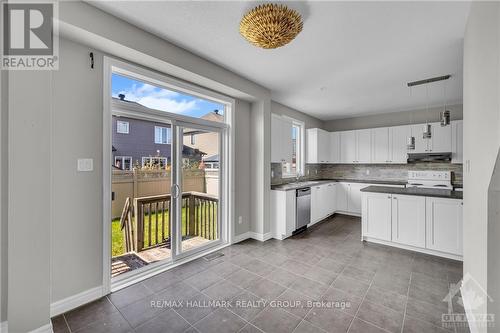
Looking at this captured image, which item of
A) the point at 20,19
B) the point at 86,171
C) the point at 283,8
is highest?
the point at 283,8

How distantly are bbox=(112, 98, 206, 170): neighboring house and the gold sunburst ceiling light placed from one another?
5.31ft

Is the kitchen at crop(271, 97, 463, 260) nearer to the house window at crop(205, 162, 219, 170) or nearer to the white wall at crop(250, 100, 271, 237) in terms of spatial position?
the white wall at crop(250, 100, 271, 237)

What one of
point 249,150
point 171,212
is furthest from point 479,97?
point 171,212

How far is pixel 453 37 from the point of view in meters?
2.33

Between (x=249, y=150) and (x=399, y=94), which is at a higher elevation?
(x=399, y=94)

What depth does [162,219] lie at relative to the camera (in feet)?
9.75

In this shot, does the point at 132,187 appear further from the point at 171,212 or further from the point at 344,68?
the point at 344,68

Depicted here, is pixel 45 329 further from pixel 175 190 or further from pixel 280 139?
pixel 280 139

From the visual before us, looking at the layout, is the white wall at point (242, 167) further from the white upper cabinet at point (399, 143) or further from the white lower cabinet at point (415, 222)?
the white upper cabinet at point (399, 143)

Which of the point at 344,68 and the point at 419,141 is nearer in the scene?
the point at 344,68

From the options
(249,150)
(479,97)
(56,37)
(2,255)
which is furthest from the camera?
(249,150)

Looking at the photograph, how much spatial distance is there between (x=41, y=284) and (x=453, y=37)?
14.8ft

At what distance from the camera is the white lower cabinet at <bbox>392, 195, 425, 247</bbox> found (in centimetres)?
332

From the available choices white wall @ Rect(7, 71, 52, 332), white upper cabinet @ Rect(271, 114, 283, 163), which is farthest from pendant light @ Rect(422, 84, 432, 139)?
white wall @ Rect(7, 71, 52, 332)
